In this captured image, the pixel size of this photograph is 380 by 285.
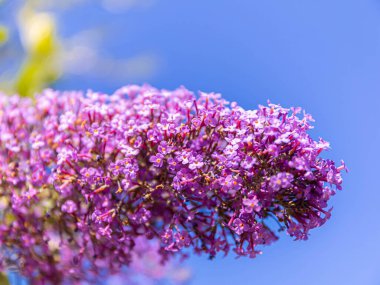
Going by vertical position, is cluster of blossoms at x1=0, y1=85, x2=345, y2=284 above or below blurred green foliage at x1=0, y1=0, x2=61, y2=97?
below

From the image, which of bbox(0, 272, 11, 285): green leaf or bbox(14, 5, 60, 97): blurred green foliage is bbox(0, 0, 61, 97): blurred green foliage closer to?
bbox(14, 5, 60, 97): blurred green foliage

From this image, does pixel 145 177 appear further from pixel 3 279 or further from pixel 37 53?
pixel 37 53

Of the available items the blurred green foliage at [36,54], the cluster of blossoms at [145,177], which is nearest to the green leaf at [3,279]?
the cluster of blossoms at [145,177]

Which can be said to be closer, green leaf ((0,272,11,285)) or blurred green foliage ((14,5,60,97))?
green leaf ((0,272,11,285))

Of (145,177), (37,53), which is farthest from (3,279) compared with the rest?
(37,53)

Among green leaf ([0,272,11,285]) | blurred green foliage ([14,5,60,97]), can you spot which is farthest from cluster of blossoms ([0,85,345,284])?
blurred green foliage ([14,5,60,97])

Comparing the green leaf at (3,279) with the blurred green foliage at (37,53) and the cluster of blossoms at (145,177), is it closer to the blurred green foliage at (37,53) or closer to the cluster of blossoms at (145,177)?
the cluster of blossoms at (145,177)

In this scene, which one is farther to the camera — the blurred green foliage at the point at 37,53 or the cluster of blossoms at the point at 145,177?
the blurred green foliage at the point at 37,53

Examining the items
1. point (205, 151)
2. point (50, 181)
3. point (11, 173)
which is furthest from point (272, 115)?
point (11, 173)
